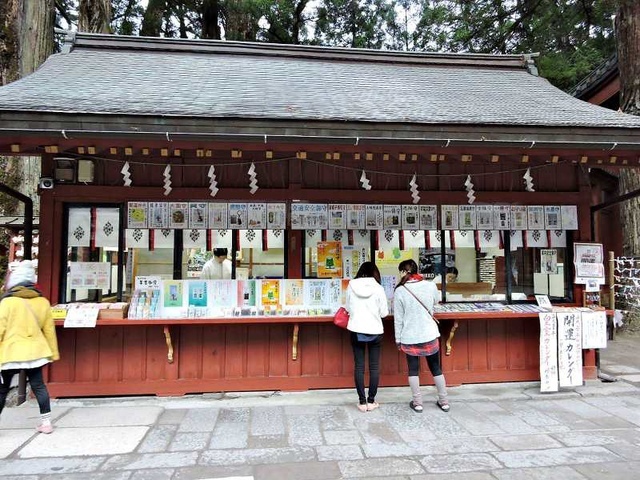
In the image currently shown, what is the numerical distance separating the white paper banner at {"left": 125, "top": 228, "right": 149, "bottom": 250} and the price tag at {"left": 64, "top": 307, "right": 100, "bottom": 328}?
3.20 ft

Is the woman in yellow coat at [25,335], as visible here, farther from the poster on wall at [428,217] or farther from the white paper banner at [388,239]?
the poster on wall at [428,217]

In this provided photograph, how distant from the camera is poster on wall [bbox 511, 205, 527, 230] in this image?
616cm

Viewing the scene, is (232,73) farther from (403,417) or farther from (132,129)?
(403,417)

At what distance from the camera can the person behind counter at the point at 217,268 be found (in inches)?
231

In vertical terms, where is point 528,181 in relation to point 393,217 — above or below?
above

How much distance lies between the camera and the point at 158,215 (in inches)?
223

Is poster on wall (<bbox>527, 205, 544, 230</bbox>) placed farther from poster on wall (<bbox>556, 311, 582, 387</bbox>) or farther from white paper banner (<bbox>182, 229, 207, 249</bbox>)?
white paper banner (<bbox>182, 229, 207, 249</bbox>)

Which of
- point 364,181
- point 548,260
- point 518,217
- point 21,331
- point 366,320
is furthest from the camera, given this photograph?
point 548,260

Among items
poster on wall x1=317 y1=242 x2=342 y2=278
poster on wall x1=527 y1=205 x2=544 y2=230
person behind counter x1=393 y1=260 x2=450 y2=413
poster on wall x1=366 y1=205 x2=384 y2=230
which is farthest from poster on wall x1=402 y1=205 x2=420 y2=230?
poster on wall x1=527 y1=205 x2=544 y2=230

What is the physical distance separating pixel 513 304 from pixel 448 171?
2220 millimetres

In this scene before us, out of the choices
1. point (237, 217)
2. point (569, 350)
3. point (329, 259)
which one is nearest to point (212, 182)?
point (237, 217)

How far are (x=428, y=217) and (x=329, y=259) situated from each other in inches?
61.8

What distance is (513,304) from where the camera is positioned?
20.5 ft

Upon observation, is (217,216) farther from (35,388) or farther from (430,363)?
(430,363)
